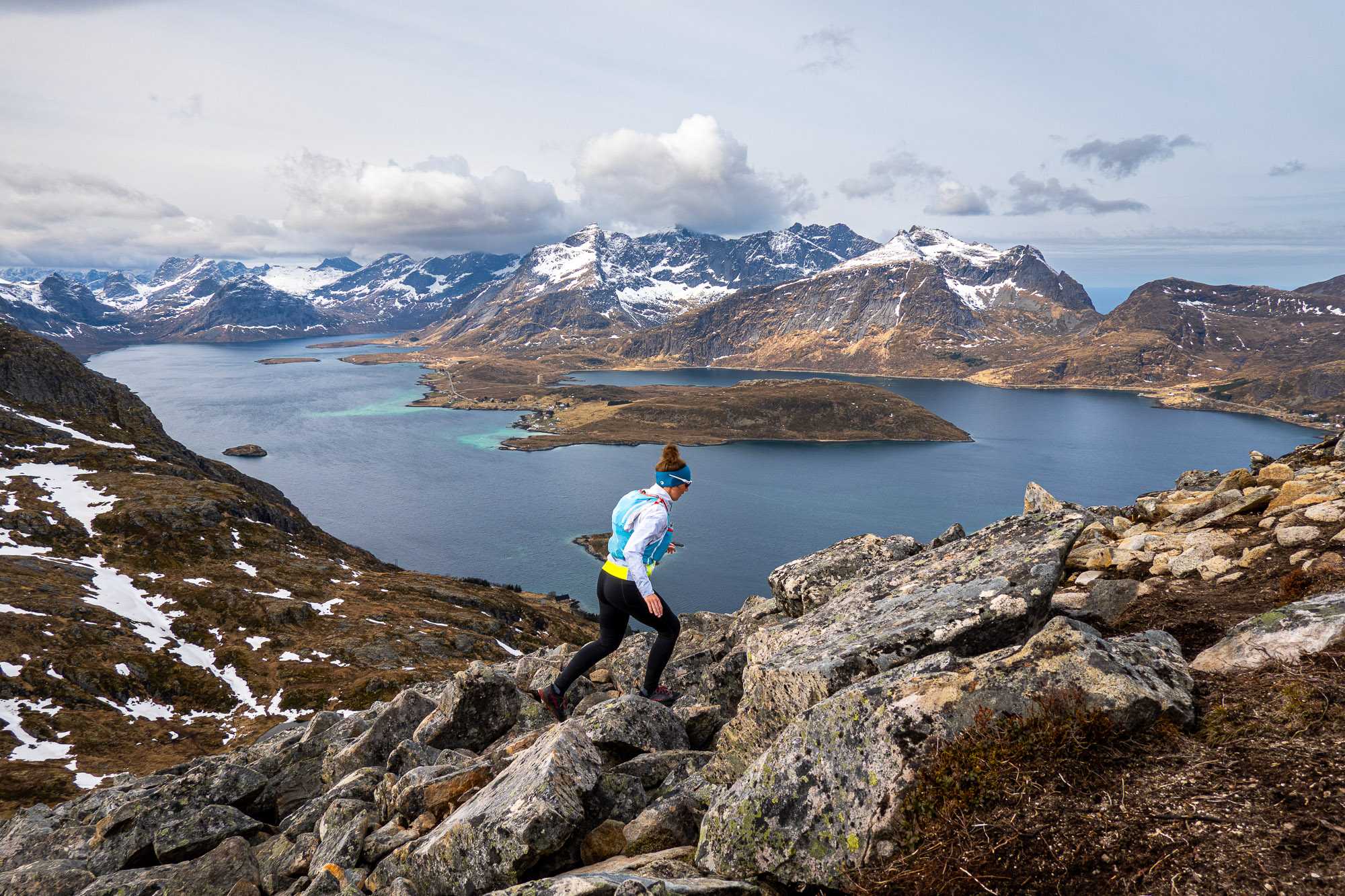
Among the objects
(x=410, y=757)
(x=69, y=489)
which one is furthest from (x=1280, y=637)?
(x=69, y=489)

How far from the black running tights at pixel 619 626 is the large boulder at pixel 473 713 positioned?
2.64 metres

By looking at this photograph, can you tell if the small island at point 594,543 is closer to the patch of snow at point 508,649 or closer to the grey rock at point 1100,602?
the patch of snow at point 508,649

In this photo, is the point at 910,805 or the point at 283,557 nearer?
the point at 910,805

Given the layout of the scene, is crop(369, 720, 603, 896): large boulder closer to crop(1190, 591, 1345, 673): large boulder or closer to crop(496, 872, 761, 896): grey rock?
crop(496, 872, 761, 896): grey rock

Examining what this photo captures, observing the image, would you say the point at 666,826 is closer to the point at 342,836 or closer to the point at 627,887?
the point at 627,887

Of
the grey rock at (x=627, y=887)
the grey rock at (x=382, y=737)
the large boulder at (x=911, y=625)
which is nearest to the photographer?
the grey rock at (x=627, y=887)

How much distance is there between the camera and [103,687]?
5578 cm

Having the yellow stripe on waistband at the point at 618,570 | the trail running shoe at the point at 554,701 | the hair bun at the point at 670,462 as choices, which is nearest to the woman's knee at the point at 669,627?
the yellow stripe on waistband at the point at 618,570

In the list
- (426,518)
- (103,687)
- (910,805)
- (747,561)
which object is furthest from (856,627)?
(426,518)

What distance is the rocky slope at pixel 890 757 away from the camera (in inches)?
208

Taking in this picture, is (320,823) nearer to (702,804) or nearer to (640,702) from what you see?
(640,702)

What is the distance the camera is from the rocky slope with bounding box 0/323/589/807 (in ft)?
167

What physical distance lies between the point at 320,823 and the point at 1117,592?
14.6m

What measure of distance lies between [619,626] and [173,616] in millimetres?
83797
